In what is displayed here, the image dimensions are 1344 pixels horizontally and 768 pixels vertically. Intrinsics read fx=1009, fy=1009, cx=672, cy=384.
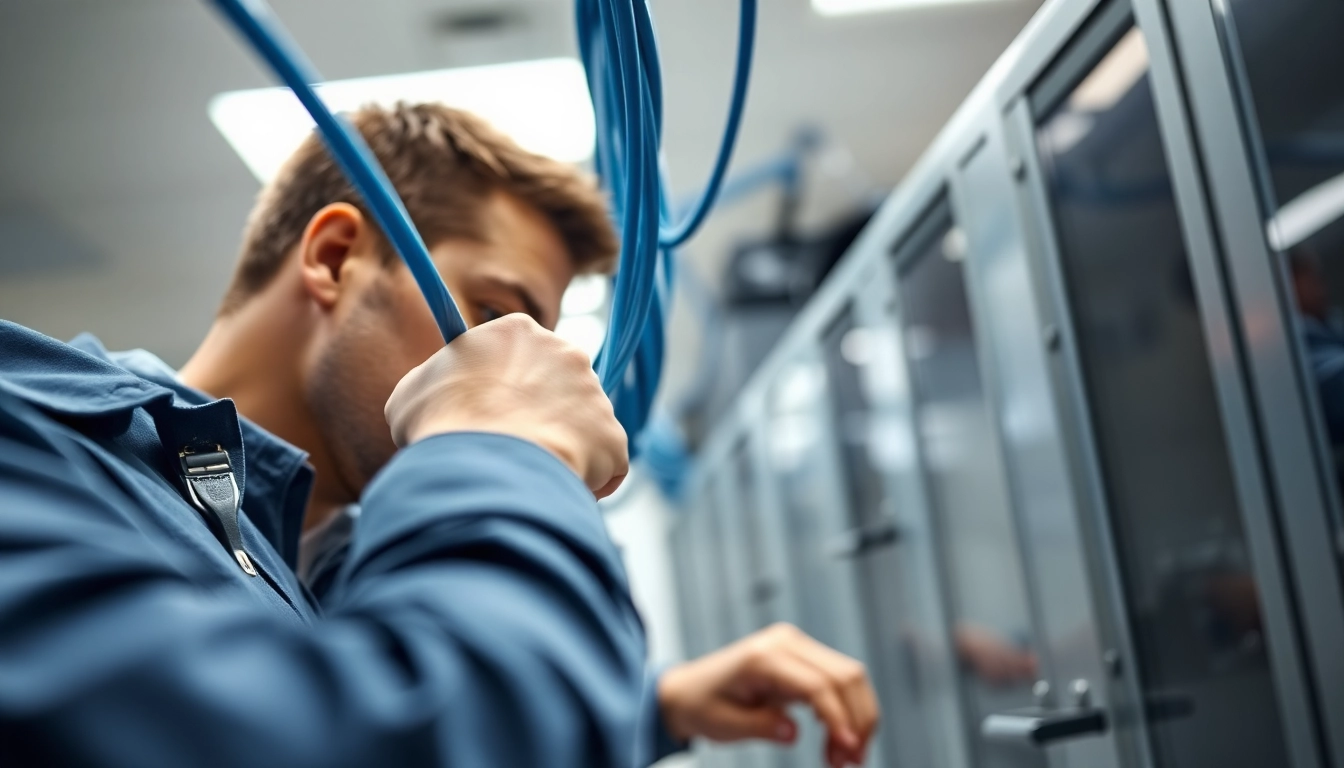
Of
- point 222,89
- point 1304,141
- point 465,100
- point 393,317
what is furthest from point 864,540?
point 222,89

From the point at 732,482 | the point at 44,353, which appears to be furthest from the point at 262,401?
the point at 732,482

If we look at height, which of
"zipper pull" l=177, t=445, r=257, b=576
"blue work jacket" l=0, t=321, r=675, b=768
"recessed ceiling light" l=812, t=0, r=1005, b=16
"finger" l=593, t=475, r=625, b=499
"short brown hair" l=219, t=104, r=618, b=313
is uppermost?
"recessed ceiling light" l=812, t=0, r=1005, b=16

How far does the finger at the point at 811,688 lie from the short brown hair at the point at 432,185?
16.2 inches

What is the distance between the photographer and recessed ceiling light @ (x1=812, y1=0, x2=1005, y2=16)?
2771 mm

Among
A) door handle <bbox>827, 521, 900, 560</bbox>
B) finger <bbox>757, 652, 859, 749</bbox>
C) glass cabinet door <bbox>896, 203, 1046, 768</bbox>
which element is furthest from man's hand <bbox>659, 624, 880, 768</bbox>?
door handle <bbox>827, 521, 900, 560</bbox>

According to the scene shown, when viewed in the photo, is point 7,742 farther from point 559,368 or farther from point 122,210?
point 122,210

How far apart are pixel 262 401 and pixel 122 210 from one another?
333cm

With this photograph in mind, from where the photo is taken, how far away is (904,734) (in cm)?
185

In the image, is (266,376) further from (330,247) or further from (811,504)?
(811,504)

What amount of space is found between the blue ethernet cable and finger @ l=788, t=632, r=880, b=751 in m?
0.48

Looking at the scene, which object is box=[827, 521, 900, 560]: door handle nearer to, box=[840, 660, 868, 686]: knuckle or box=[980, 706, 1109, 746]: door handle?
box=[980, 706, 1109, 746]: door handle

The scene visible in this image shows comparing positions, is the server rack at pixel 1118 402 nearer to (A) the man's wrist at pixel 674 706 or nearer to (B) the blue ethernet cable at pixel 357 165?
(A) the man's wrist at pixel 674 706

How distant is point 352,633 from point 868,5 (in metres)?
2.76

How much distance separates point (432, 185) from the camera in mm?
850
